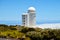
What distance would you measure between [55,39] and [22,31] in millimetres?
3261

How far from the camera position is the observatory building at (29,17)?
65.4 feet

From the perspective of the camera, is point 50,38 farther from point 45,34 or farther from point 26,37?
point 26,37

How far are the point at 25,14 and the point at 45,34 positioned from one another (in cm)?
662

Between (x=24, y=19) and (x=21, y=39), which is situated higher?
(x=24, y=19)

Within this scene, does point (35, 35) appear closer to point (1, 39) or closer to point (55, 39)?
point (55, 39)

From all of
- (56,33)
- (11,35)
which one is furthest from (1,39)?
(56,33)

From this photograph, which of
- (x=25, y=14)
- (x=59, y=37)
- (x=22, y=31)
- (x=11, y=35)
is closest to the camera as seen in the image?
(x=59, y=37)

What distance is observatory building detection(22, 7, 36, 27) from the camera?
65.4ft

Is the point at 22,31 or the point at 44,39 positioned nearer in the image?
the point at 44,39

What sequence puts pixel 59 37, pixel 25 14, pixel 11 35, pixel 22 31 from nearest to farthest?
pixel 59 37 → pixel 11 35 → pixel 22 31 → pixel 25 14

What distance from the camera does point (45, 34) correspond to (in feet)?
44.8

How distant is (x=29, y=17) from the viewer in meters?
20.1

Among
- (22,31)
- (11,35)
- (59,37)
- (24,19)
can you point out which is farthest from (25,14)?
(59,37)

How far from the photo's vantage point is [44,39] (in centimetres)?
1359
